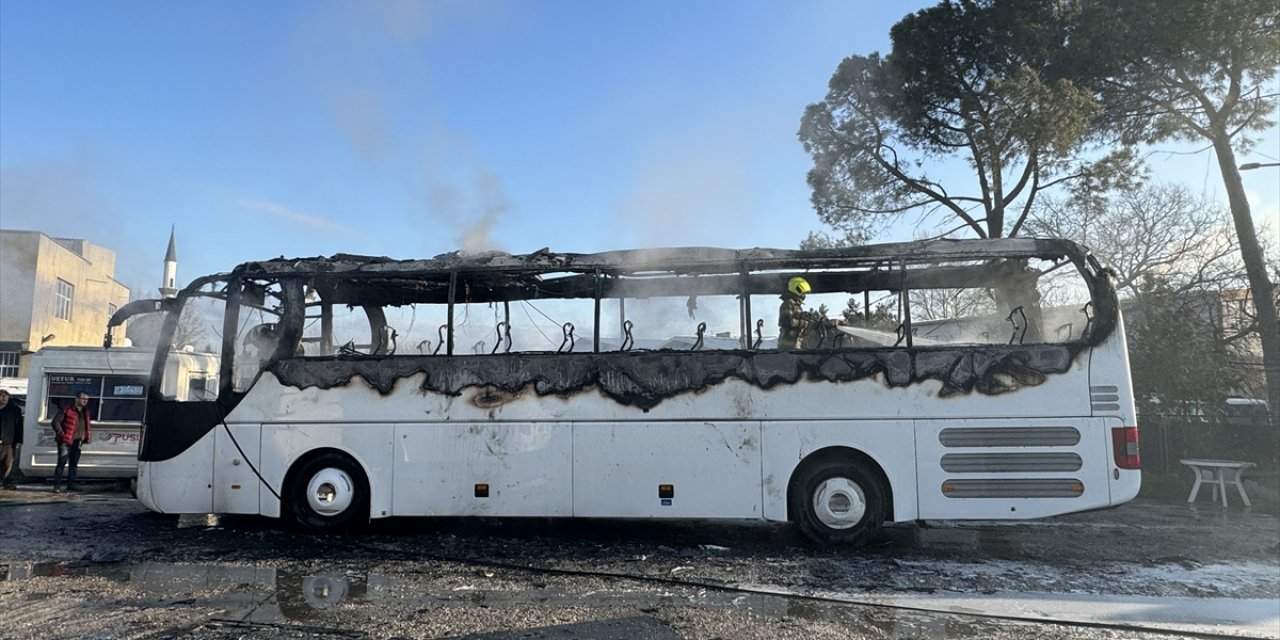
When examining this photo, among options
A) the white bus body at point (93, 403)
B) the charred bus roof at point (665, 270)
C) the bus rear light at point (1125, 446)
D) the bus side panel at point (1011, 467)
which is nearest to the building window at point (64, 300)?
the white bus body at point (93, 403)

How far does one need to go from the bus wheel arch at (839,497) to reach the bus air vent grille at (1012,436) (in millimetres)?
773

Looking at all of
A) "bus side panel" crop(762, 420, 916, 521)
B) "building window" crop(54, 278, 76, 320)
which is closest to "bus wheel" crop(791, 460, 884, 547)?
"bus side panel" crop(762, 420, 916, 521)

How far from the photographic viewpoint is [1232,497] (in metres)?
11.5

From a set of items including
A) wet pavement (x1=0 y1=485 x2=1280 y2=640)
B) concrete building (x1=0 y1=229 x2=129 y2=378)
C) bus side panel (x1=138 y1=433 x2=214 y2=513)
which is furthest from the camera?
concrete building (x1=0 y1=229 x2=129 y2=378)

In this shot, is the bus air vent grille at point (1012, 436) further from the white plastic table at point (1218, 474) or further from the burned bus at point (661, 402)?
the white plastic table at point (1218, 474)

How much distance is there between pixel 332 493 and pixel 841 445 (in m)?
5.32

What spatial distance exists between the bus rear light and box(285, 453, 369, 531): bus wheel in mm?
7518

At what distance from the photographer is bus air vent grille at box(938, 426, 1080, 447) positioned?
7.00m

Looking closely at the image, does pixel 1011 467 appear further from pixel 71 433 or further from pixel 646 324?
pixel 71 433

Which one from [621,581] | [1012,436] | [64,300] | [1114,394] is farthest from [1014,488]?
[64,300]

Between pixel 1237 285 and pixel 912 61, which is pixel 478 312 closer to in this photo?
pixel 912 61

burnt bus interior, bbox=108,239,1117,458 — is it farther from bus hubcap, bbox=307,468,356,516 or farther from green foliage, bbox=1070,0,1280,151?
green foliage, bbox=1070,0,1280,151

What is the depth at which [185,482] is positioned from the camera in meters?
7.82

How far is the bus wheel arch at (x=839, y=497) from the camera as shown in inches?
284
